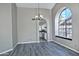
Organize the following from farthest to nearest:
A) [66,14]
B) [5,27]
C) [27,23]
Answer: [27,23] < [66,14] < [5,27]

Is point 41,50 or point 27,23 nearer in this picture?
point 41,50

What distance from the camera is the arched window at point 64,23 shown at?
4.16 meters

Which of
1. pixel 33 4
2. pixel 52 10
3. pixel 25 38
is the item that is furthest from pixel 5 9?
pixel 52 10

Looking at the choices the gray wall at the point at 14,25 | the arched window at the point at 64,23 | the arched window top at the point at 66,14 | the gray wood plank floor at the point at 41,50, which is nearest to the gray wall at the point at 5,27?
the gray wall at the point at 14,25

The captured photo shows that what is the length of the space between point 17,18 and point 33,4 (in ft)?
2.47

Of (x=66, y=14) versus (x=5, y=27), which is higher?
(x=66, y=14)

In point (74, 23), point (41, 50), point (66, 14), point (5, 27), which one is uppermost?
point (66, 14)

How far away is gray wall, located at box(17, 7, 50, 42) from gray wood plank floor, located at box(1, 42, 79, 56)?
0.80 feet

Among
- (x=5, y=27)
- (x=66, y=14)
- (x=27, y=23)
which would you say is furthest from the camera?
(x=27, y=23)

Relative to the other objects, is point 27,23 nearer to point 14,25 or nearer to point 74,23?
point 14,25

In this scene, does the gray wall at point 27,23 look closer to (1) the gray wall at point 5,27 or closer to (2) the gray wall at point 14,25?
(2) the gray wall at point 14,25

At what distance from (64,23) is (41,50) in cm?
126

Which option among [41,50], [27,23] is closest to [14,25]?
[27,23]

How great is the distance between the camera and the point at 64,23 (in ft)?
13.8
